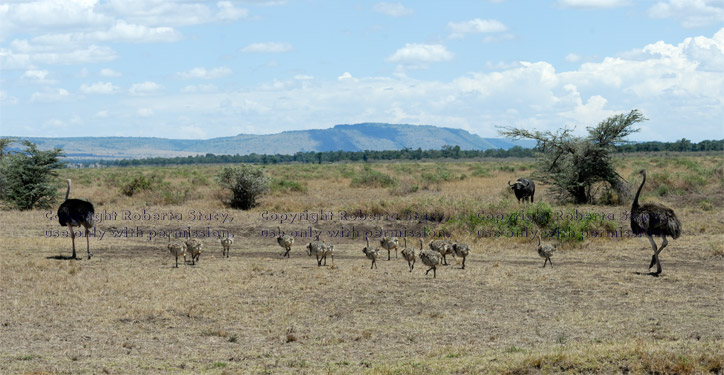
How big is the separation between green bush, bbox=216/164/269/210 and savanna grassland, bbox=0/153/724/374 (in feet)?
24.0

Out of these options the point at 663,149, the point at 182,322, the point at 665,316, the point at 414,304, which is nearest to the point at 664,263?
the point at 665,316

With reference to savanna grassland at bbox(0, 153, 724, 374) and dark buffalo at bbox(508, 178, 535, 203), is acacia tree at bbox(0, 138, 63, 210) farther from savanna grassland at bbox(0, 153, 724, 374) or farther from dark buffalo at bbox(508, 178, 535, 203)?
dark buffalo at bbox(508, 178, 535, 203)

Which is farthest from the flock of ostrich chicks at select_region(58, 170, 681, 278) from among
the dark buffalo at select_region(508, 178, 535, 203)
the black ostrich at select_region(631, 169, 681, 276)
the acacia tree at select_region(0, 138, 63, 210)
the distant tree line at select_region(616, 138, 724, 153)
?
the distant tree line at select_region(616, 138, 724, 153)

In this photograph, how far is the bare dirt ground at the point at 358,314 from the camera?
31.7ft

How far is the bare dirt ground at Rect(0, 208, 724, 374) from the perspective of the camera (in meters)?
9.66

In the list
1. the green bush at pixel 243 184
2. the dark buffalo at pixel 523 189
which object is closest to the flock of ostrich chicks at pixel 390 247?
the dark buffalo at pixel 523 189

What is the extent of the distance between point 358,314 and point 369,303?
0.87m

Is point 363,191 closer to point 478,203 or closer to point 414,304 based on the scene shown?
point 478,203

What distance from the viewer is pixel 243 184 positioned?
111ft

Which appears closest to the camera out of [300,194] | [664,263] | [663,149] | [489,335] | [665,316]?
[489,335]

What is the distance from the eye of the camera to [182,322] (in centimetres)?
Result: 1253

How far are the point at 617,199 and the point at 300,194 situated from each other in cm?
1750

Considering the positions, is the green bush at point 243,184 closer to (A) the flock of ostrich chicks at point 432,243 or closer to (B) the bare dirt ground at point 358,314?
(A) the flock of ostrich chicks at point 432,243

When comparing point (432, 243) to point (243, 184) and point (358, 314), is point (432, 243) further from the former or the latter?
point (243, 184)
